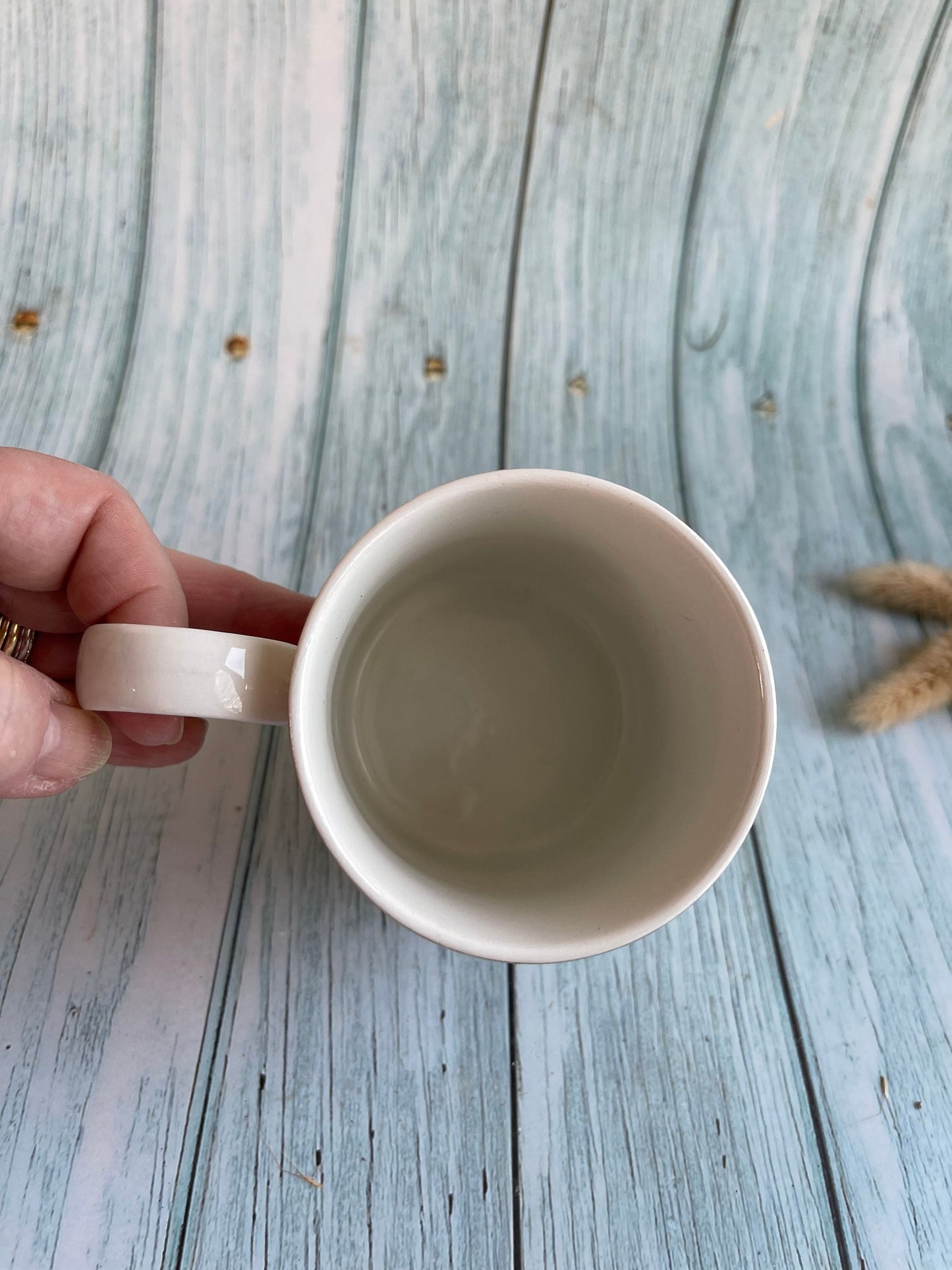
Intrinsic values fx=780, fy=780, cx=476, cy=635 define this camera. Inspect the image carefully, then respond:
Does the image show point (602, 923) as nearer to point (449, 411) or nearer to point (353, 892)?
point (353, 892)

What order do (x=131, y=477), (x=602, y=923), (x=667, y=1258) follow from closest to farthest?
1. (x=602, y=923)
2. (x=667, y=1258)
3. (x=131, y=477)

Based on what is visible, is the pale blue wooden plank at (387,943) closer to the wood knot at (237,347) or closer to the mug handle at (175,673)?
the wood knot at (237,347)

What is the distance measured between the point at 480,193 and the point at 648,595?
0.44 m

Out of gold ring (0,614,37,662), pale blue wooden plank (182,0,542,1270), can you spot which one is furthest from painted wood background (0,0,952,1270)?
gold ring (0,614,37,662)

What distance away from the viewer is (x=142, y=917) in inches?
20.9

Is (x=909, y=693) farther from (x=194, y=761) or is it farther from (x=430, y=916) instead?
(x=194, y=761)

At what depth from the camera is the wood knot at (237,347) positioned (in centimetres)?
69

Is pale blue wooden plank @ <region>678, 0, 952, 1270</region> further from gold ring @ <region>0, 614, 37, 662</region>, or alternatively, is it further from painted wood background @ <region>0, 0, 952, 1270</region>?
gold ring @ <region>0, 614, 37, 662</region>

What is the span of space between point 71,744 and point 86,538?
13 centimetres

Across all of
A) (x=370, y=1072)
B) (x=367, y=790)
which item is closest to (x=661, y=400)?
(x=367, y=790)

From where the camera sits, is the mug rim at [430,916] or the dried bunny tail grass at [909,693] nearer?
the mug rim at [430,916]

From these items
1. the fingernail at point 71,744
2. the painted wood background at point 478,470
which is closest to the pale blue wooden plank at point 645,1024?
the painted wood background at point 478,470

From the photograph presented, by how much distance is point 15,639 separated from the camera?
530 millimetres

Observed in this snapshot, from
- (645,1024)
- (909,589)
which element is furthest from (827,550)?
(645,1024)
